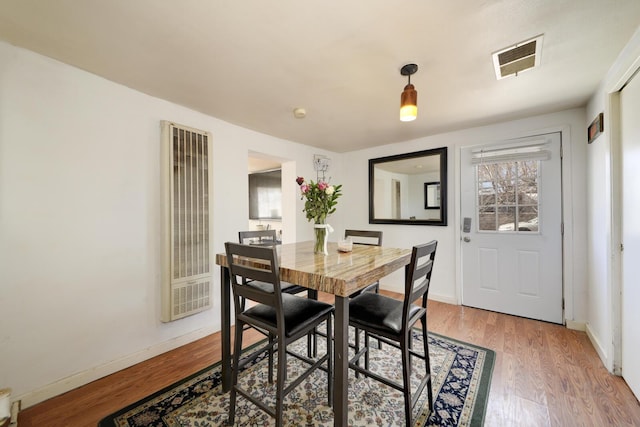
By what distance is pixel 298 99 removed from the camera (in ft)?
7.39

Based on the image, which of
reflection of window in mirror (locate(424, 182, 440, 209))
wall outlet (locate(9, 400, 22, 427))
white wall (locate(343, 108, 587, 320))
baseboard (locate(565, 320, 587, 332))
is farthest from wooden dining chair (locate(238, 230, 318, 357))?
baseboard (locate(565, 320, 587, 332))

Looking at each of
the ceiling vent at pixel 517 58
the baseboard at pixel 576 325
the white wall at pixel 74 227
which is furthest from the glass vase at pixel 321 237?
the baseboard at pixel 576 325

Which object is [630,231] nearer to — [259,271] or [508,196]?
[508,196]

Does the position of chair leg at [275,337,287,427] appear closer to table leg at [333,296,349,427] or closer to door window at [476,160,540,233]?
table leg at [333,296,349,427]

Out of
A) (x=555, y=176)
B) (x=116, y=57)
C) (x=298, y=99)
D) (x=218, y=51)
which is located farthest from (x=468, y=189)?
(x=116, y=57)

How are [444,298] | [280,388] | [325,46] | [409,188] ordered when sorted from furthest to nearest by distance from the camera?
[409,188] < [444,298] < [325,46] < [280,388]

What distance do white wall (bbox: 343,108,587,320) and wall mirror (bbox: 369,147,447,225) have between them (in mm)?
83

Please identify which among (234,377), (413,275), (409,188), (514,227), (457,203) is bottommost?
(234,377)

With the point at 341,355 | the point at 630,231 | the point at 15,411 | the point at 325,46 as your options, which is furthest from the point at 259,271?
the point at 630,231

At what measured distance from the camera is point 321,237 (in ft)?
5.96

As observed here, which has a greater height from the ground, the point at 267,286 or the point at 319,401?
the point at 267,286

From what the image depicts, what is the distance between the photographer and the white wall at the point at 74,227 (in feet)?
5.15

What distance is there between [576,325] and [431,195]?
1925 millimetres

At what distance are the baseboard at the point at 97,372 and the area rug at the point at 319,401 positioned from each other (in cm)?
50
